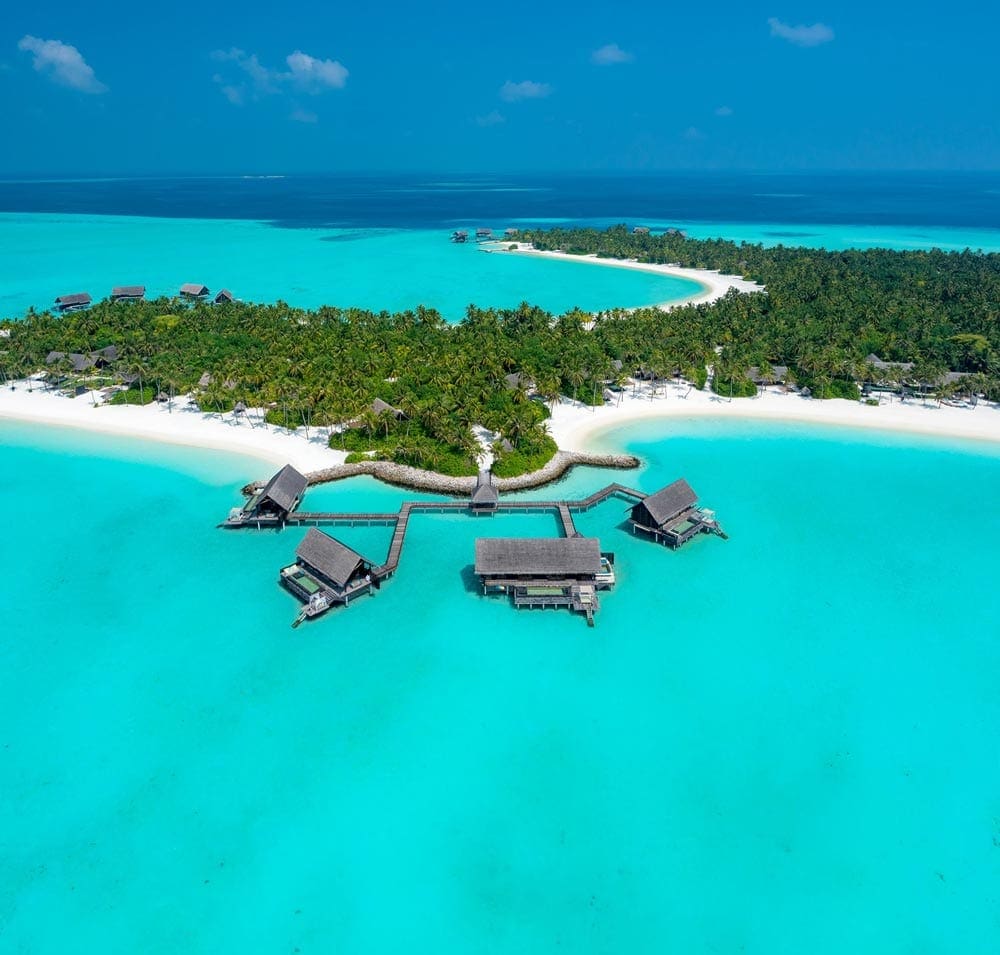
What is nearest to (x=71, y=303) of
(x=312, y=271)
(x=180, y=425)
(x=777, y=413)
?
(x=312, y=271)

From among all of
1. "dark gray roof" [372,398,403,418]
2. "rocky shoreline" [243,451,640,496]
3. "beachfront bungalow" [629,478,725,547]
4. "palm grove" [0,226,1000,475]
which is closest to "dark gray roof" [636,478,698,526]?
"beachfront bungalow" [629,478,725,547]

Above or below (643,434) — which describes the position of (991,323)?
above

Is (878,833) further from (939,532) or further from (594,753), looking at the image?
(939,532)

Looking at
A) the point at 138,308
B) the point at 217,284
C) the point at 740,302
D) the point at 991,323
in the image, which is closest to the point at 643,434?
the point at 740,302

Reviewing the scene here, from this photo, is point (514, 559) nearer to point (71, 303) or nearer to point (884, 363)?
point (884, 363)

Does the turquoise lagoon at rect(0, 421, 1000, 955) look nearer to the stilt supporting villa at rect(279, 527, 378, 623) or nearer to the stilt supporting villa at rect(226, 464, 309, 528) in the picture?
the stilt supporting villa at rect(279, 527, 378, 623)

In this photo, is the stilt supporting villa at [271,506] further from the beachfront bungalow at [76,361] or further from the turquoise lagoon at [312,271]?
the turquoise lagoon at [312,271]
